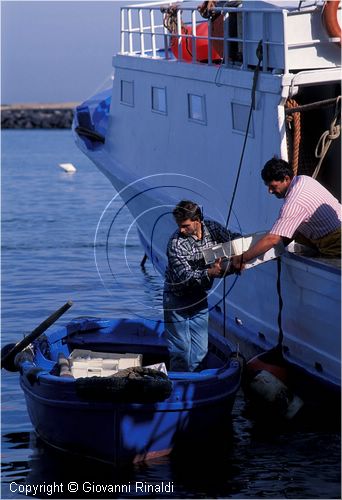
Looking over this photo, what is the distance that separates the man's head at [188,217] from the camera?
11.4 meters

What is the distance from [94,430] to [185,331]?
1486 millimetres

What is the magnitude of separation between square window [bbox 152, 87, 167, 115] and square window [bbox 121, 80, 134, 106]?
1.30 metres

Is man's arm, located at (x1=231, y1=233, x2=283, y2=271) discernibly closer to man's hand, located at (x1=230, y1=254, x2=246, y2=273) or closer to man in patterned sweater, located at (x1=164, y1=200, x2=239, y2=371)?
man's hand, located at (x1=230, y1=254, x2=246, y2=273)

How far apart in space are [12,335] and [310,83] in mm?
7440

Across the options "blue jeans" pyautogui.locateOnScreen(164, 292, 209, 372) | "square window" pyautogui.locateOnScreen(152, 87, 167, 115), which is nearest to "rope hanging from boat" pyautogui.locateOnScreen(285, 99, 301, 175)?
"blue jeans" pyautogui.locateOnScreen(164, 292, 209, 372)

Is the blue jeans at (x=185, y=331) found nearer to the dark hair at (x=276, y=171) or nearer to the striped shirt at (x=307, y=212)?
the striped shirt at (x=307, y=212)

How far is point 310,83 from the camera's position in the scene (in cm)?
1254

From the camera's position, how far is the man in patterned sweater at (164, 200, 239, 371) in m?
11.6

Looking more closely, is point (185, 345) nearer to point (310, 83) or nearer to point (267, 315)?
point (267, 315)

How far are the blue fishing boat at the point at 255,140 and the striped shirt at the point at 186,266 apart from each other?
Result: 0.50m

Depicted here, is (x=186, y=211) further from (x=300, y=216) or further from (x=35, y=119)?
(x=35, y=119)

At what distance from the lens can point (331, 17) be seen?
12844mm

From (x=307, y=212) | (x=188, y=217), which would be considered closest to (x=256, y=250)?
(x=307, y=212)

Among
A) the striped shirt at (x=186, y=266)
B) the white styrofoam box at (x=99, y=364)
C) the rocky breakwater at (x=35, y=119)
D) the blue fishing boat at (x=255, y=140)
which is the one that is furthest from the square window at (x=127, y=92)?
the rocky breakwater at (x=35, y=119)
